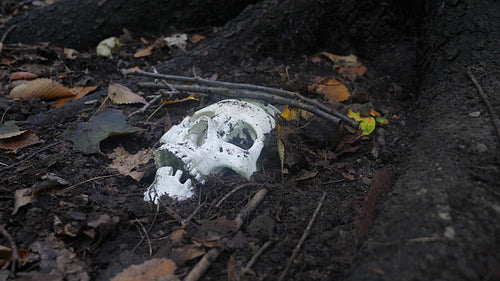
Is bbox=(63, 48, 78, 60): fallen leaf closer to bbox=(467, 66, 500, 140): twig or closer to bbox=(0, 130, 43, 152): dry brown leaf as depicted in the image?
bbox=(0, 130, 43, 152): dry brown leaf

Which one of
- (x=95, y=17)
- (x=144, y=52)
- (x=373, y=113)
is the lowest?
(x=373, y=113)

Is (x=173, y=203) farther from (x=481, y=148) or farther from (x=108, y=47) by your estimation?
(x=108, y=47)

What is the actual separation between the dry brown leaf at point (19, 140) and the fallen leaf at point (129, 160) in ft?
2.06

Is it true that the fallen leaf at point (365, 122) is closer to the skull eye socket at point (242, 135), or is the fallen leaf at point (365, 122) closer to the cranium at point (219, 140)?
the cranium at point (219, 140)

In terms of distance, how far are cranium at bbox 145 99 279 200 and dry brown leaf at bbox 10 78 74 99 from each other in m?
1.53

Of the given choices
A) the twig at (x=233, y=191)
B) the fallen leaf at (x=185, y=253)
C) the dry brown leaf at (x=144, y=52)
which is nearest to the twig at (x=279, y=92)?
the twig at (x=233, y=191)

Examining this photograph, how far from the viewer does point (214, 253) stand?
1.83m

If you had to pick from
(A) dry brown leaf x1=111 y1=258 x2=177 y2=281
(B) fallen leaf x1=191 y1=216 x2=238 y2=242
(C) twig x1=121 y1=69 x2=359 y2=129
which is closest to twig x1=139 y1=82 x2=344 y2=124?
(C) twig x1=121 y1=69 x2=359 y2=129

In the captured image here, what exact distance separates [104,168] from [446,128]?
2.27m

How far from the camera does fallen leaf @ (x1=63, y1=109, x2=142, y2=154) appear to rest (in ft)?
8.66

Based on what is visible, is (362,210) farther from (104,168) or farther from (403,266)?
(104,168)

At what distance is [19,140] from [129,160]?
2.91 ft

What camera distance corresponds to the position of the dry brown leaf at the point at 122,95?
3168 mm

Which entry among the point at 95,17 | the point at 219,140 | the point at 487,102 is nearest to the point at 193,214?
the point at 219,140
